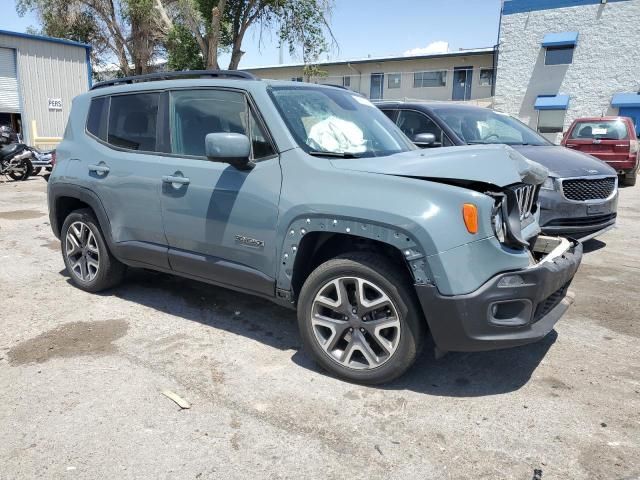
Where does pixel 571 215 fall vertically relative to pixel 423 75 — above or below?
below

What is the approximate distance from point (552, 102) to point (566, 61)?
7.60 feet

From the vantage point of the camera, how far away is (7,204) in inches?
416

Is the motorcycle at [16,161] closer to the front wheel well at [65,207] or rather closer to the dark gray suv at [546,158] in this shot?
the front wheel well at [65,207]

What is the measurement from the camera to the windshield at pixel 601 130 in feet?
43.9

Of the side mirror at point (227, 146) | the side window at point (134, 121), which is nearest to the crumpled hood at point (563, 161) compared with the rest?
the side mirror at point (227, 146)

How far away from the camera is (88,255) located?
16.2ft

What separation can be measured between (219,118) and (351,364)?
2.01 metres

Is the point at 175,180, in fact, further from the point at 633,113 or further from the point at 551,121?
the point at 551,121

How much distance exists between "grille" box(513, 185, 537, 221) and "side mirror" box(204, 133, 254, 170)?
67.9 inches

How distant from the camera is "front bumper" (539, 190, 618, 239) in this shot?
19.2 ft

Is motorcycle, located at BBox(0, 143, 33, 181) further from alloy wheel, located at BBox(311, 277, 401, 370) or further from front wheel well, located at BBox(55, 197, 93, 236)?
alloy wheel, located at BBox(311, 277, 401, 370)

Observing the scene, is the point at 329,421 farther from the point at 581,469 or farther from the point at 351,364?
the point at 581,469

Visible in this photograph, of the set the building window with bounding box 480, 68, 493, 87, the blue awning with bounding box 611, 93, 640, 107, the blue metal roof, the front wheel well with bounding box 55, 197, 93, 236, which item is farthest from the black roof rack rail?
the building window with bounding box 480, 68, 493, 87

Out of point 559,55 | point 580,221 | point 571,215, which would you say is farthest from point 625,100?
point 571,215
